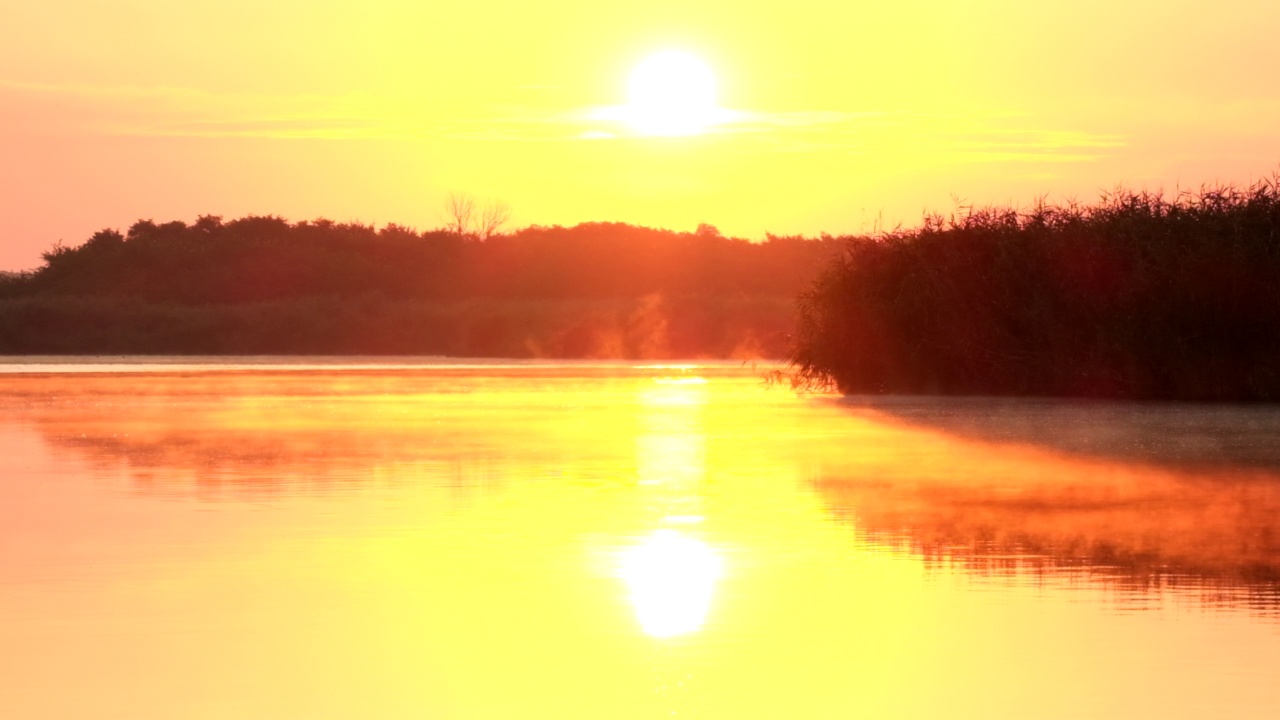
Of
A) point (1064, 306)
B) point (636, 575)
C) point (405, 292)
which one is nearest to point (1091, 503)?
point (636, 575)

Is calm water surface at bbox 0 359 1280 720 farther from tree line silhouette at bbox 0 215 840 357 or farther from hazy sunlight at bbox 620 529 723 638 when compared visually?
tree line silhouette at bbox 0 215 840 357

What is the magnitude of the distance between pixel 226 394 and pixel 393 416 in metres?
6.16

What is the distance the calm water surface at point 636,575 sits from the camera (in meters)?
5.66

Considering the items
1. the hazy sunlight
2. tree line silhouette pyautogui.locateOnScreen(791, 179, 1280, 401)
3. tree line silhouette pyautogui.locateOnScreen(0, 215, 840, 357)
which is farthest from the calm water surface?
tree line silhouette pyautogui.locateOnScreen(0, 215, 840, 357)

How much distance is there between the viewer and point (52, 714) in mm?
5328

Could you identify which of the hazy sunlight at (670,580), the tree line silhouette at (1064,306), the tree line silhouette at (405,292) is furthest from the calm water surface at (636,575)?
the tree line silhouette at (405,292)

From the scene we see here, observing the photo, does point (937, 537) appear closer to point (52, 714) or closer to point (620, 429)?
point (52, 714)

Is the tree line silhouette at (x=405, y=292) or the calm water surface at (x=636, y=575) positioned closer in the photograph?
the calm water surface at (x=636, y=575)

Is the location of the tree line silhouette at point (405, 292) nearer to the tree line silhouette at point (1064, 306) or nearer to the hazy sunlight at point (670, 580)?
the tree line silhouette at point (1064, 306)

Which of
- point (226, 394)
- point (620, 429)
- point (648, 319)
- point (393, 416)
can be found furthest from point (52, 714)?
point (648, 319)

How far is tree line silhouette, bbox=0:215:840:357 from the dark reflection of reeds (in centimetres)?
2982

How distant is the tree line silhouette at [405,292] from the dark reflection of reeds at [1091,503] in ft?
97.8

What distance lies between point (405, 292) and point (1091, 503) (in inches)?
2247

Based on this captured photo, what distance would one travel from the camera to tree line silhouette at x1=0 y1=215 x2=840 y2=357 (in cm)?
5022
